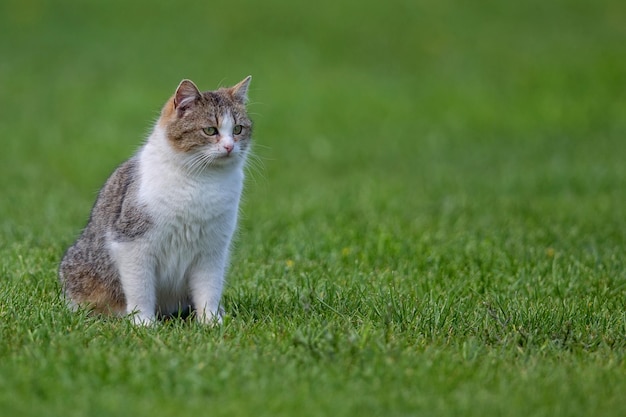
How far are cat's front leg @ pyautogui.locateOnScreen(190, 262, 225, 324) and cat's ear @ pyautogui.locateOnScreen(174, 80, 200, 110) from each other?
3.09ft

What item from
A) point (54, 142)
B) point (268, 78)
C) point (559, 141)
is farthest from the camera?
point (268, 78)

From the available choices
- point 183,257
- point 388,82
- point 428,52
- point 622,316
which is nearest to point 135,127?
point 388,82

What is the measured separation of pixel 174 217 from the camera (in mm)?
5625

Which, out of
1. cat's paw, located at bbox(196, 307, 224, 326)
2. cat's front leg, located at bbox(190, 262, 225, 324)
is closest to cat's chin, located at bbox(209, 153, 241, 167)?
cat's front leg, located at bbox(190, 262, 225, 324)

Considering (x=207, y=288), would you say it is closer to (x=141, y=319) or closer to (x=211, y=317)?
(x=211, y=317)

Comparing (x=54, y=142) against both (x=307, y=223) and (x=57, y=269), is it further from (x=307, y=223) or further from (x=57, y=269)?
(x=57, y=269)

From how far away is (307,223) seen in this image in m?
8.82

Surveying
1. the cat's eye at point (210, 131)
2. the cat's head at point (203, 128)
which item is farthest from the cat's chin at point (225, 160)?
the cat's eye at point (210, 131)

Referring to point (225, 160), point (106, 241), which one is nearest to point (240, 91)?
point (225, 160)

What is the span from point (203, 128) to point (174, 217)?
54 cm

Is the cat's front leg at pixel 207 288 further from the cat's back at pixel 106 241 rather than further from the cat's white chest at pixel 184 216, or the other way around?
the cat's back at pixel 106 241

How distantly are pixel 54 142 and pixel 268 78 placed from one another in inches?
189

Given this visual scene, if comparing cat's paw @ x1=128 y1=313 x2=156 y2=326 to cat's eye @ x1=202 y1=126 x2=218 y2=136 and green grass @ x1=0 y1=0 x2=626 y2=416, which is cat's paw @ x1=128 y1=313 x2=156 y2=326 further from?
cat's eye @ x1=202 y1=126 x2=218 y2=136

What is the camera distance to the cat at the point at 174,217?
5648 millimetres
